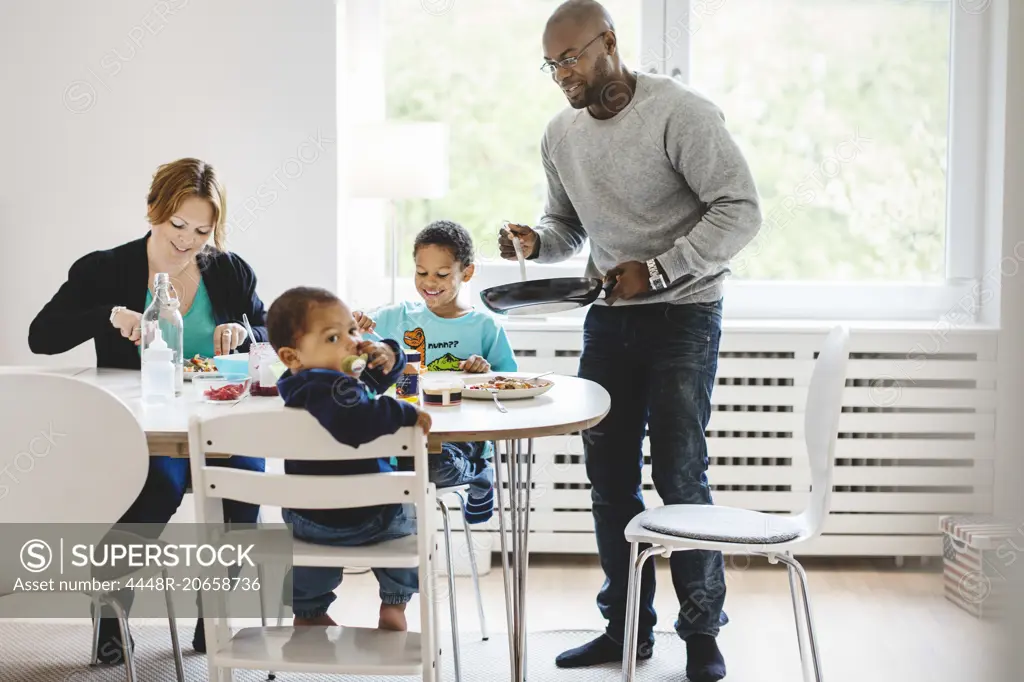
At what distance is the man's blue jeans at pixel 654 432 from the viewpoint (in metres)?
2.12

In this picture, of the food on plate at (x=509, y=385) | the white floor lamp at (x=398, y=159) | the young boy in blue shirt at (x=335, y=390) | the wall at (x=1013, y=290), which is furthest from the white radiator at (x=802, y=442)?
the wall at (x=1013, y=290)

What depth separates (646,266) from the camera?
6.61ft

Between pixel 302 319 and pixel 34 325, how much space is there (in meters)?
0.87

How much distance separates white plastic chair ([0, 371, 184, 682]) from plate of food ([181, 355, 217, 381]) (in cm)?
54

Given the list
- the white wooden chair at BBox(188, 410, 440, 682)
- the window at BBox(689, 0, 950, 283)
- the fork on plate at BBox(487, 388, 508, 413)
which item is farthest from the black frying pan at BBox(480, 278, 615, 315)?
the window at BBox(689, 0, 950, 283)

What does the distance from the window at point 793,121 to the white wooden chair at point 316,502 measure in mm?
1815

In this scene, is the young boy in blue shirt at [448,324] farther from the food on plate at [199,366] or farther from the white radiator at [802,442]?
the white radiator at [802,442]

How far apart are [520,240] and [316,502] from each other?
0.99m

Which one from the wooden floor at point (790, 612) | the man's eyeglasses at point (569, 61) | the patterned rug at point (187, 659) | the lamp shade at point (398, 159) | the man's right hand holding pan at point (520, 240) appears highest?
the man's eyeglasses at point (569, 61)

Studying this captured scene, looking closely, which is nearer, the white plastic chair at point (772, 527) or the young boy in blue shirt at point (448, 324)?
the white plastic chair at point (772, 527)

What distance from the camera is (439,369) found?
88.4 inches

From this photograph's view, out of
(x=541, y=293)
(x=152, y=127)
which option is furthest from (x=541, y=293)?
(x=152, y=127)

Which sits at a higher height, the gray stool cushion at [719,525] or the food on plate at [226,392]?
the food on plate at [226,392]

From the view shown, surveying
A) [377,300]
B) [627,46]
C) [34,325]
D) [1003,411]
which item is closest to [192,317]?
[34,325]
